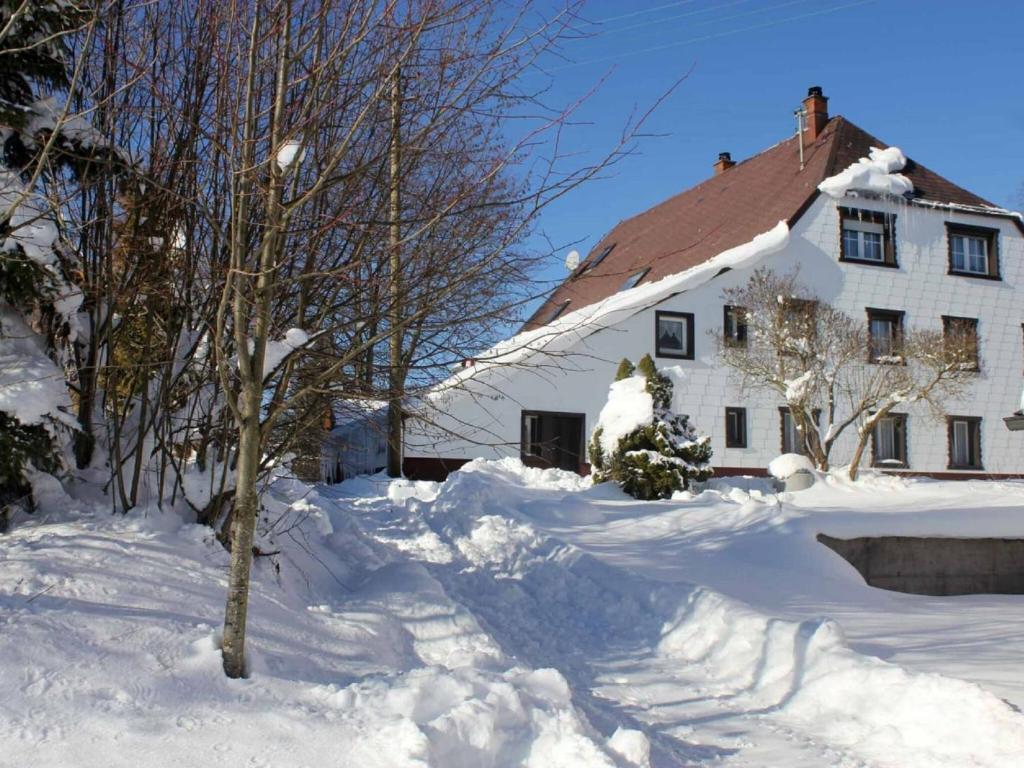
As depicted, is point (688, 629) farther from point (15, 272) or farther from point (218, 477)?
point (15, 272)

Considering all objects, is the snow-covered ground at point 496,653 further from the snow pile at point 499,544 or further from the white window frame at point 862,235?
the white window frame at point 862,235

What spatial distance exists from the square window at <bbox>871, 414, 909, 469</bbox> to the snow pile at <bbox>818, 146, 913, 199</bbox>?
581cm

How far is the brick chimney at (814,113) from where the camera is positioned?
2462 centimetres

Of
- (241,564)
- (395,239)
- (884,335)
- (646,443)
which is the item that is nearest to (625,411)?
(646,443)

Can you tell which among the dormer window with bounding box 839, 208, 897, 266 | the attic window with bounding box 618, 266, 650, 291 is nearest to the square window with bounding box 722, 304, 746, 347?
the attic window with bounding box 618, 266, 650, 291

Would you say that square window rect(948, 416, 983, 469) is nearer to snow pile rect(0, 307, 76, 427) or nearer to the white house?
the white house

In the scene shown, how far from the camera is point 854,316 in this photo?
73.1 feet

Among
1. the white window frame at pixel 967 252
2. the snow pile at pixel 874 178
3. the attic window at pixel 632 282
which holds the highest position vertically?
the snow pile at pixel 874 178

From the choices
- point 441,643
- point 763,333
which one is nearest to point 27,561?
point 441,643

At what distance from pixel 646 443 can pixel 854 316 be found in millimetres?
10112

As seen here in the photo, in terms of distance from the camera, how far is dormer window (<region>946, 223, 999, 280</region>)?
78.3 feet

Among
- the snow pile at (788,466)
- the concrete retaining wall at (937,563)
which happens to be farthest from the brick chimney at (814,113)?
the concrete retaining wall at (937,563)

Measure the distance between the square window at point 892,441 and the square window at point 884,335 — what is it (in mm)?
2209

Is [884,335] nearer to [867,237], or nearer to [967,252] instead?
[867,237]
